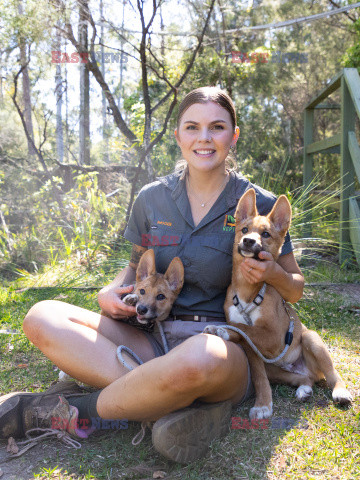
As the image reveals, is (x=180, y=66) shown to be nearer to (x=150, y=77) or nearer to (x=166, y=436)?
(x=150, y=77)

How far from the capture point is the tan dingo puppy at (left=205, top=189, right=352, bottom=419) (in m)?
2.25

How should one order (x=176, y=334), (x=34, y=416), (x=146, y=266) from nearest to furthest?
(x=34, y=416), (x=176, y=334), (x=146, y=266)

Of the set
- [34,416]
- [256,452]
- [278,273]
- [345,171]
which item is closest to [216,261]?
[278,273]

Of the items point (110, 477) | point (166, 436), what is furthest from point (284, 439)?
point (110, 477)

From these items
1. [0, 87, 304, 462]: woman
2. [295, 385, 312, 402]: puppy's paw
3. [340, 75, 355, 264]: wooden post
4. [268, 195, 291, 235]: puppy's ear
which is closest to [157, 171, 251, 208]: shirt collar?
[0, 87, 304, 462]: woman

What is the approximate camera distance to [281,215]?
235 centimetres

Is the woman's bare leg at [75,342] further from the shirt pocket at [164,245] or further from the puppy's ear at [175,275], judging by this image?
the shirt pocket at [164,245]

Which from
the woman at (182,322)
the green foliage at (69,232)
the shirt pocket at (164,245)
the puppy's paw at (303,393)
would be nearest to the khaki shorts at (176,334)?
the woman at (182,322)

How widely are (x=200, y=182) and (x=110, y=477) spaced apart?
1566 mm

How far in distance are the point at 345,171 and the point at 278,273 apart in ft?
11.6

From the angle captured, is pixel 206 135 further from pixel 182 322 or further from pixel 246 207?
pixel 182 322

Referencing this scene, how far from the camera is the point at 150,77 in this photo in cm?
831

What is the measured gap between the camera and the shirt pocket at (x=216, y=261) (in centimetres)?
240

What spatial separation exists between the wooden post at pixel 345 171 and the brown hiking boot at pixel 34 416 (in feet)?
12.9
